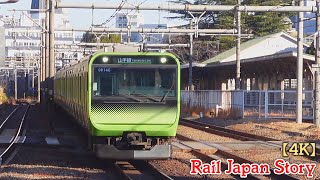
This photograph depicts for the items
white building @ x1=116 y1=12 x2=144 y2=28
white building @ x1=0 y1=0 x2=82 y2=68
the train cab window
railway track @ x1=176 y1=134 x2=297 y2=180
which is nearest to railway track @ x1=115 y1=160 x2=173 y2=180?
railway track @ x1=176 y1=134 x2=297 y2=180

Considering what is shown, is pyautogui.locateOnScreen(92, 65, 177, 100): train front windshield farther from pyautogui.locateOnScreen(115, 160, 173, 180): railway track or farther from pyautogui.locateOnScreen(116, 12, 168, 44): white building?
pyautogui.locateOnScreen(116, 12, 168, 44): white building

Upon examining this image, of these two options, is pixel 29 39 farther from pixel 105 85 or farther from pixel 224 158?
pixel 105 85

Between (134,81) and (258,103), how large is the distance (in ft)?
68.8

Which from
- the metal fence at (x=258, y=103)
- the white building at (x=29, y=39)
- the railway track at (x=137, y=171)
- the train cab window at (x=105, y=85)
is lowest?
the railway track at (x=137, y=171)

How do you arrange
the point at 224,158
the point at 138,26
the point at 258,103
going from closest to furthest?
the point at 224,158, the point at 258,103, the point at 138,26

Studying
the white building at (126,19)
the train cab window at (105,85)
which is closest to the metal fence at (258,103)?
the white building at (126,19)

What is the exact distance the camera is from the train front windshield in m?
15.1

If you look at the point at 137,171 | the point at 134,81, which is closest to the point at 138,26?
the point at 134,81

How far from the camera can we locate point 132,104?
48.8 feet

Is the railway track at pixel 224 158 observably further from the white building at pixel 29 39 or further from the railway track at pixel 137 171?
A: the white building at pixel 29 39

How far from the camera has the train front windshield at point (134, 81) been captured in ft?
49.5

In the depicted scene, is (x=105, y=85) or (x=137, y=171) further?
(x=137, y=171)

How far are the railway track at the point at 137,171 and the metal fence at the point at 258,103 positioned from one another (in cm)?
1660

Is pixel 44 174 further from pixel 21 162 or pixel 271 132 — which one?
pixel 271 132
